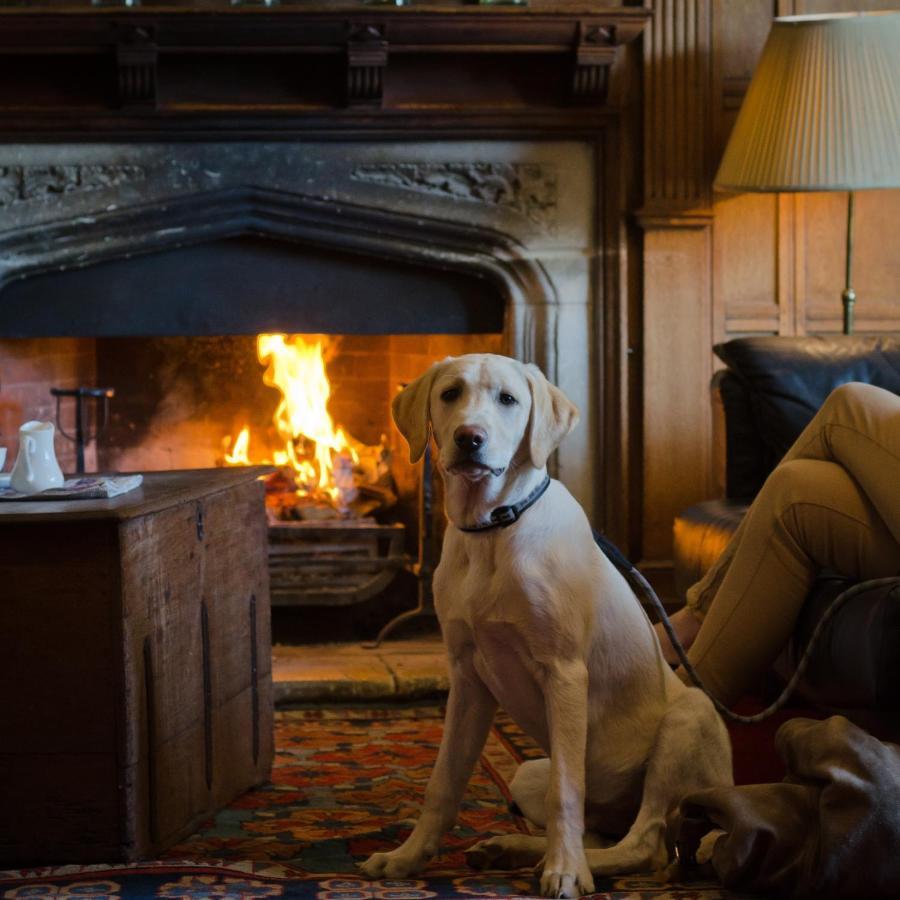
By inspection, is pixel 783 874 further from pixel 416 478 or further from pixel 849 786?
pixel 416 478

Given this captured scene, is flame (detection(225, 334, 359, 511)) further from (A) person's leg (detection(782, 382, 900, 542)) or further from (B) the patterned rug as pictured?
(A) person's leg (detection(782, 382, 900, 542))

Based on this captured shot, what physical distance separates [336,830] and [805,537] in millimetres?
871

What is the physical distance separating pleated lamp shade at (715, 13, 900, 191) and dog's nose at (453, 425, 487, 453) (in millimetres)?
1805

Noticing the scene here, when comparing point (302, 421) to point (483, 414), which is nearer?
point (483, 414)

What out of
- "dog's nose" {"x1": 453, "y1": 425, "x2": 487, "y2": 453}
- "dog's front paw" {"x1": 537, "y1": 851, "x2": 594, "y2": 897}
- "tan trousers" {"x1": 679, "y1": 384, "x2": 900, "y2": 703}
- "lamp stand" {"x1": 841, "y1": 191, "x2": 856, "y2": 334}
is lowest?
"dog's front paw" {"x1": 537, "y1": 851, "x2": 594, "y2": 897}

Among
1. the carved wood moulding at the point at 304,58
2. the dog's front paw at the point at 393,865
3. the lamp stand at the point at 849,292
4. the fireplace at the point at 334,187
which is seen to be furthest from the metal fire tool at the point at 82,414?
the dog's front paw at the point at 393,865

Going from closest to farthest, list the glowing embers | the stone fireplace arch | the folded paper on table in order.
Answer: the folded paper on table
the stone fireplace arch
the glowing embers

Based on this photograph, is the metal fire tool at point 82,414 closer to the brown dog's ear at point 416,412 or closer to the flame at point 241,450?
the flame at point 241,450

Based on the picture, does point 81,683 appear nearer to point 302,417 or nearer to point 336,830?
point 336,830


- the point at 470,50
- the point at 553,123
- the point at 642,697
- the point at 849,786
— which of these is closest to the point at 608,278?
the point at 553,123

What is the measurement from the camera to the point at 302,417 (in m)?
4.18

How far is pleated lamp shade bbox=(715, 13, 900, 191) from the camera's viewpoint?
3436mm

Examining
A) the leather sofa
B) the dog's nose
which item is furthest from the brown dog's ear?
the leather sofa

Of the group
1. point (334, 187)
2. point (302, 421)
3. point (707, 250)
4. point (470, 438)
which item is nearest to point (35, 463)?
point (470, 438)
